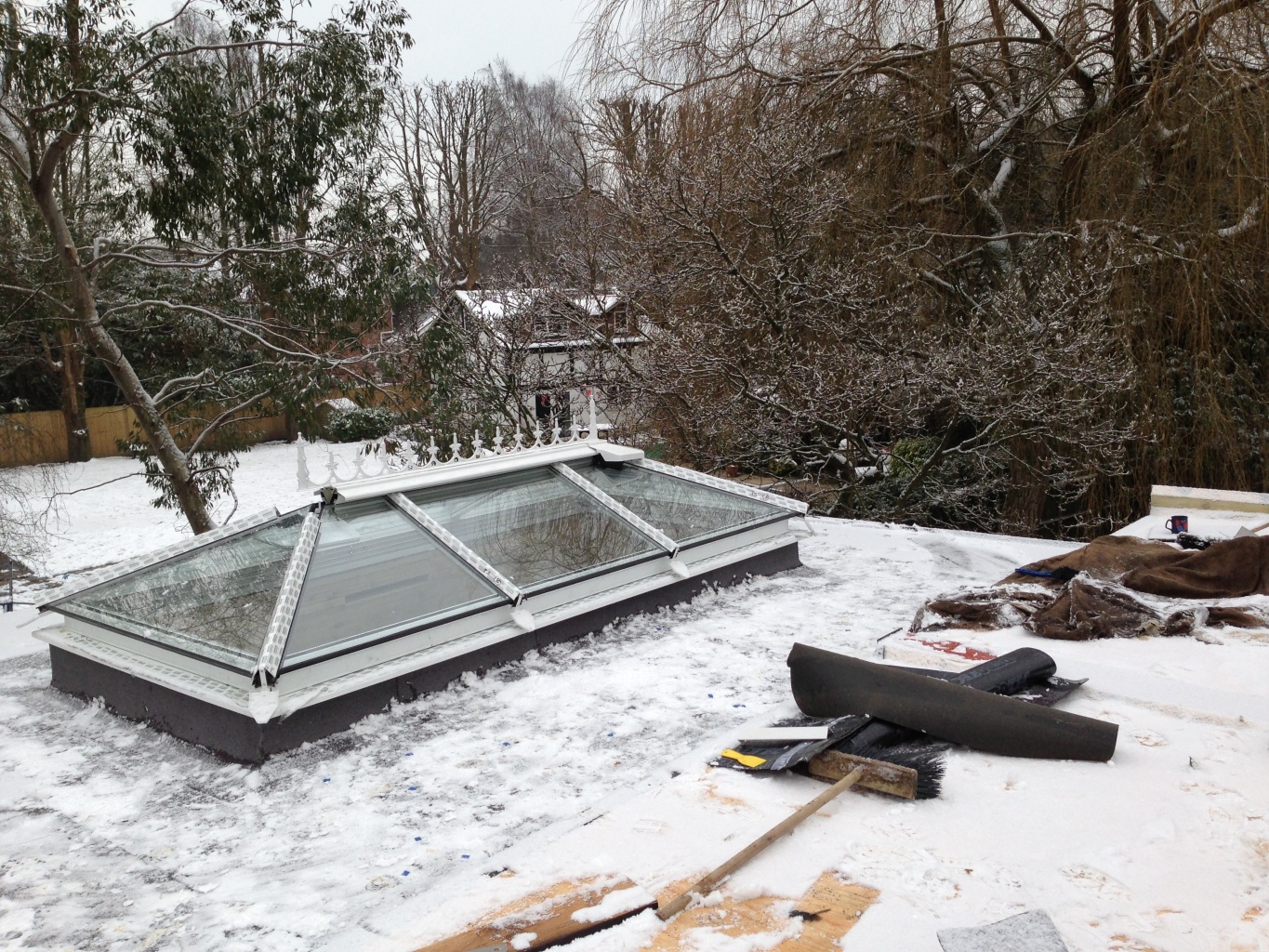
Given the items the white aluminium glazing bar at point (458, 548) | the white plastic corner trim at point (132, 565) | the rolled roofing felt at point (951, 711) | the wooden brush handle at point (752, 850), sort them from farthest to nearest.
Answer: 1. the white aluminium glazing bar at point (458, 548)
2. the white plastic corner trim at point (132, 565)
3. the rolled roofing felt at point (951, 711)
4. the wooden brush handle at point (752, 850)

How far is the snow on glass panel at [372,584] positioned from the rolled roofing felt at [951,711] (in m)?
1.54

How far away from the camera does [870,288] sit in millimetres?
9008

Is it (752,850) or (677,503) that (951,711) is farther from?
(677,503)

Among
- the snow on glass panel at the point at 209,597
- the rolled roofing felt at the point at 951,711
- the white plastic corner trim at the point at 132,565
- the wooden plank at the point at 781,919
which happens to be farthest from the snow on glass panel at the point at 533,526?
the wooden plank at the point at 781,919

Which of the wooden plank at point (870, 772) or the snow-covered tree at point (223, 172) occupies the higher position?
the snow-covered tree at point (223, 172)

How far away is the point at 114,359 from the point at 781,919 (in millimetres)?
7971

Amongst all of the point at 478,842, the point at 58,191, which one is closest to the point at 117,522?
→ the point at 58,191

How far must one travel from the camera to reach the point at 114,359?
8203mm

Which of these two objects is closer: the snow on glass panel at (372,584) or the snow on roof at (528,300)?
the snow on glass panel at (372,584)

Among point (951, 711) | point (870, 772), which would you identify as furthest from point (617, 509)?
point (870, 772)

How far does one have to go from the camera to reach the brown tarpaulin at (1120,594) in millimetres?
4199

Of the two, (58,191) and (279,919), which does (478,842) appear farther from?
(58,191)

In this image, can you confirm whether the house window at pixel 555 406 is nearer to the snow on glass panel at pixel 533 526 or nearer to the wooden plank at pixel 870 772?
the snow on glass panel at pixel 533 526

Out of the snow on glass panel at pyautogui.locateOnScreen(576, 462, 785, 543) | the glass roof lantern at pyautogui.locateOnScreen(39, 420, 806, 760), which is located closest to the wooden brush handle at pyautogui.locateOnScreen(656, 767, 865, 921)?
the glass roof lantern at pyautogui.locateOnScreen(39, 420, 806, 760)
